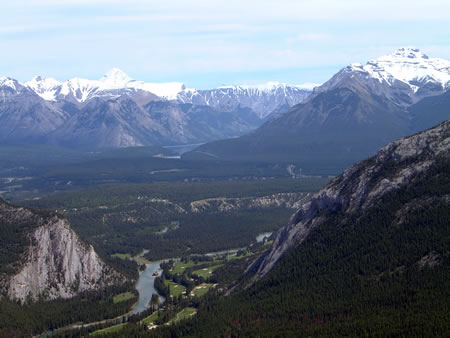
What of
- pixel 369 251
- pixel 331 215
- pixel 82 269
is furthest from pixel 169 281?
pixel 369 251

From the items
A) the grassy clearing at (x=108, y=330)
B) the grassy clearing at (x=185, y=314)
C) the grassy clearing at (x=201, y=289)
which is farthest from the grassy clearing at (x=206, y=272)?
the grassy clearing at (x=108, y=330)

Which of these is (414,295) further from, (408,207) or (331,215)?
(331,215)

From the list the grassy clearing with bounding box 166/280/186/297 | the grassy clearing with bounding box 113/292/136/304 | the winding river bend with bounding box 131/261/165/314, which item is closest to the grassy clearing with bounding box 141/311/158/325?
the winding river bend with bounding box 131/261/165/314

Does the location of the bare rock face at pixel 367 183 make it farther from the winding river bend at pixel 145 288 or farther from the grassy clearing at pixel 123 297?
the grassy clearing at pixel 123 297

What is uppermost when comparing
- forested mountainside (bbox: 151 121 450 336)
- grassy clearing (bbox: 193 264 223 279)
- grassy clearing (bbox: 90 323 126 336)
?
forested mountainside (bbox: 151 121 450 336)

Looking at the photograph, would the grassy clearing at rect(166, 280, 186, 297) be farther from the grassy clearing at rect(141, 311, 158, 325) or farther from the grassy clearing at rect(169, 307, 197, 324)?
the grassy clearing at rect(141, 311, 158, 325)

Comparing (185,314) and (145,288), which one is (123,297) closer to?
(145,288)

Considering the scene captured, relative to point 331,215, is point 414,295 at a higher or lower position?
lower
